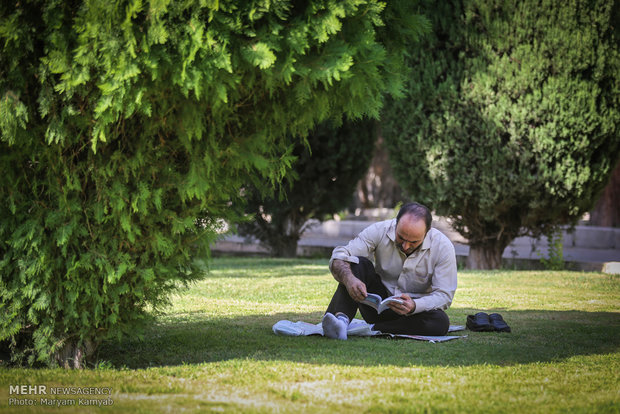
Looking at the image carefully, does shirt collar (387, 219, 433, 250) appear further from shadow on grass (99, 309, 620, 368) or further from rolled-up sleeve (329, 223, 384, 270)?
shadow on grass (99, 309, 620, 368)

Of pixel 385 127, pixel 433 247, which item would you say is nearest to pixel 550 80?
pixel 385 127

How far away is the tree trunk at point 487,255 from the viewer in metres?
13.3

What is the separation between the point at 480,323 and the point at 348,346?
1.60 m

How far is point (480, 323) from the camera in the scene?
6.43 m

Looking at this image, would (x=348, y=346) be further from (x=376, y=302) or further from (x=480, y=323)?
(x=480, y=323)

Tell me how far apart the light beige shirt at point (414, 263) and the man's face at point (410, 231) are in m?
0.17

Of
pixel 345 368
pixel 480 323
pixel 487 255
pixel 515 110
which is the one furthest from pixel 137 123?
pixel 487 255

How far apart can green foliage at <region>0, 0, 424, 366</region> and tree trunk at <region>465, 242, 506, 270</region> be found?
360 inches

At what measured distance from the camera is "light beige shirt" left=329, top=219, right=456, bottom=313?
5.88 meters

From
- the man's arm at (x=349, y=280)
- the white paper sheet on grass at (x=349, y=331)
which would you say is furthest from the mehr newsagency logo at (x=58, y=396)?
the man's arm at (x=349, y=280)

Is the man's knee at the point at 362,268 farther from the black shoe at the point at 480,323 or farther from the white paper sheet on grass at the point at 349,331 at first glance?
the black shoe at the point at 480,323

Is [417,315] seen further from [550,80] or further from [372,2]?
[550,80]

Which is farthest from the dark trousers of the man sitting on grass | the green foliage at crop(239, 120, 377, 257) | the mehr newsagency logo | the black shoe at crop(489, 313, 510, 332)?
the green foliage at crop(239, 120, 377, 257)

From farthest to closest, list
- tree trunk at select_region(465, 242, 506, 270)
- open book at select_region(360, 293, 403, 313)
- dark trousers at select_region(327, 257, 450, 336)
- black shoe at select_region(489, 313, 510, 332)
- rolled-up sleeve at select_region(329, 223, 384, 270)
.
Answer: tree trunk at select_region(465, 242, 506, 270) < black shoe at select_region(489, 313, 510, 332) < rolled-up sleeve at select_region(329, 223, 384, 270) < dark trousers at select_region(327, 257, 450, 336) < open book at select_region(360, 293, 403, 313)
